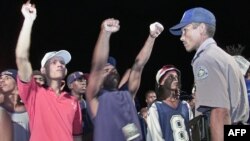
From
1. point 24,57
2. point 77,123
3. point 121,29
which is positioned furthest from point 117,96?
point 121,29

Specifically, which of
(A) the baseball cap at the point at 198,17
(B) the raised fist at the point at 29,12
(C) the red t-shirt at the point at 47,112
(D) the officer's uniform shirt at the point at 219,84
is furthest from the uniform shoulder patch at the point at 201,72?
(B) the raised fist at the point at 29,12

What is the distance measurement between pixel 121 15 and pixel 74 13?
2.02 feet

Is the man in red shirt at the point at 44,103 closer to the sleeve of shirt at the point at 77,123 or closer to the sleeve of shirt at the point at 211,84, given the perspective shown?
the sleeve of shirt at the point at 77,123

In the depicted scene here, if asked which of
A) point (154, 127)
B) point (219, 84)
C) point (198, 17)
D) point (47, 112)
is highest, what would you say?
point (198, 17)

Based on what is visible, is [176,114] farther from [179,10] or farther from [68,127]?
[179,10]

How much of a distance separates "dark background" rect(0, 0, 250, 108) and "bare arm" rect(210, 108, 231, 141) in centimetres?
349

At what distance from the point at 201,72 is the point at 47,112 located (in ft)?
3.62

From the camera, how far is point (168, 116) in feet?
11.3

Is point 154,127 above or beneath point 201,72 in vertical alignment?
beneath

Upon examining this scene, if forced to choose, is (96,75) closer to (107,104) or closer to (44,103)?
(107,104)

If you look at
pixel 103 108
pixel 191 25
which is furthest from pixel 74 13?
pixel 191 25

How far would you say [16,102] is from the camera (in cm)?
352

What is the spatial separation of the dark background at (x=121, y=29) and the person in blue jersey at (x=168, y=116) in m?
2.31

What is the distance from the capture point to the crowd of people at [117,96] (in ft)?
8.01
